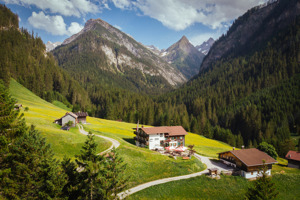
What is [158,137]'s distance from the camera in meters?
62.4

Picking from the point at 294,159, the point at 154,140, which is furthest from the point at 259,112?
the point at 154,140

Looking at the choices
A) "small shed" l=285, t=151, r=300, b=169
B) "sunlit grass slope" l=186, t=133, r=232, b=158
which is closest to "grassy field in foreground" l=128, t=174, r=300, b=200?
"sunlit grass slope" l=186, t=133, r=232, b=158

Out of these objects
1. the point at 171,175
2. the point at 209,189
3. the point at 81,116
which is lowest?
the point at 209,189

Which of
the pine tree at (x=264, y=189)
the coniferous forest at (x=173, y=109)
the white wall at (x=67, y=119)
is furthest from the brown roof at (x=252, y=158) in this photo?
the white wall at (x=67, y=119)

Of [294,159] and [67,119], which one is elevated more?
[67,119]

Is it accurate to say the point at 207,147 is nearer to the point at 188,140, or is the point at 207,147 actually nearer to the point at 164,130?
the point at 188,140

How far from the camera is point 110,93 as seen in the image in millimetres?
197250

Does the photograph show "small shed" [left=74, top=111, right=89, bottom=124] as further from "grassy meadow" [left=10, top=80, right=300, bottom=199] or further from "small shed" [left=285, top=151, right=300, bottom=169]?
"small shed" [left=285, top=151, right=300, bottom=169]

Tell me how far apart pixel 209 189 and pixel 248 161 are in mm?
17934

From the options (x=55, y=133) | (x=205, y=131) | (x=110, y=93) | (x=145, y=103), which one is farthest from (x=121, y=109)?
(x=55, y=133)

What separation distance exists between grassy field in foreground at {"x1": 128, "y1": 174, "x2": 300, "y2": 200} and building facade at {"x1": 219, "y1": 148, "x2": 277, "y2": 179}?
12.0 ft

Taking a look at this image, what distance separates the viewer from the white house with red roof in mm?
60812

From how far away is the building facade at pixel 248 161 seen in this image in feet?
151

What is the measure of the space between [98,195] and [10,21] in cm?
20081
